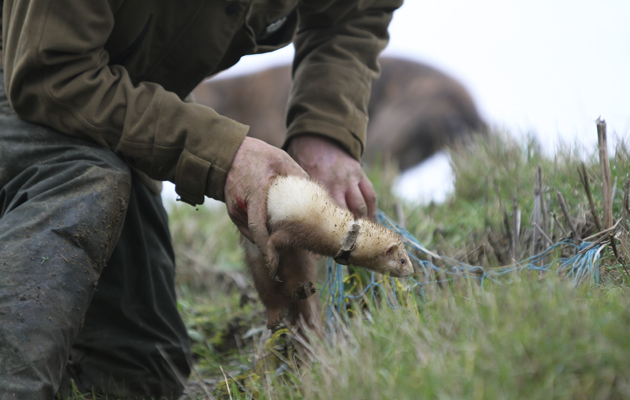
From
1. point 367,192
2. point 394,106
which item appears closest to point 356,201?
point 367,192

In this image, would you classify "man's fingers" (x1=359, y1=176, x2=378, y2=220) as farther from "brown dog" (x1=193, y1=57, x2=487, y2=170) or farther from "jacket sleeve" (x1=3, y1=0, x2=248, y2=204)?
"brown dog" (x1=193, y1=57, x2=487, y2=170)

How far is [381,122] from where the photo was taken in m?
10.9

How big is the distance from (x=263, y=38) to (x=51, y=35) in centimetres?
124

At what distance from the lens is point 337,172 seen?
3.12m

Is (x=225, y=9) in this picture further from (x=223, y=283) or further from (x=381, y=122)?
(x=381, y=122)

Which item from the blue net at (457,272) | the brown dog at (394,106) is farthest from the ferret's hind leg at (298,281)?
the brown dog at (394,106)

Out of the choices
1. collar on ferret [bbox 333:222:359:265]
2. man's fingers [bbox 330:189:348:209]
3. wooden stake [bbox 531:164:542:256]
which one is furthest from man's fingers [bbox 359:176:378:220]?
wooden stake [bbox 531:164:542:256]

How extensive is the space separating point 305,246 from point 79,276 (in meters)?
0.92

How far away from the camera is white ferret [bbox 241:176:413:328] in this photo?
2.45 meters

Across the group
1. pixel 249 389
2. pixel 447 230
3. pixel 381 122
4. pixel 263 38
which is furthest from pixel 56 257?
pixel 381 122

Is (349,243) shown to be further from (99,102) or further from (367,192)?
(99,102)

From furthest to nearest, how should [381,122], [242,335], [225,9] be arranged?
1. [381,122]
2. [242,335]
3. [225,9]

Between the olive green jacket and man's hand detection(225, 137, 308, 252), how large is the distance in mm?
45

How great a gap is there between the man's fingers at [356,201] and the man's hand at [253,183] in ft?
2.25
